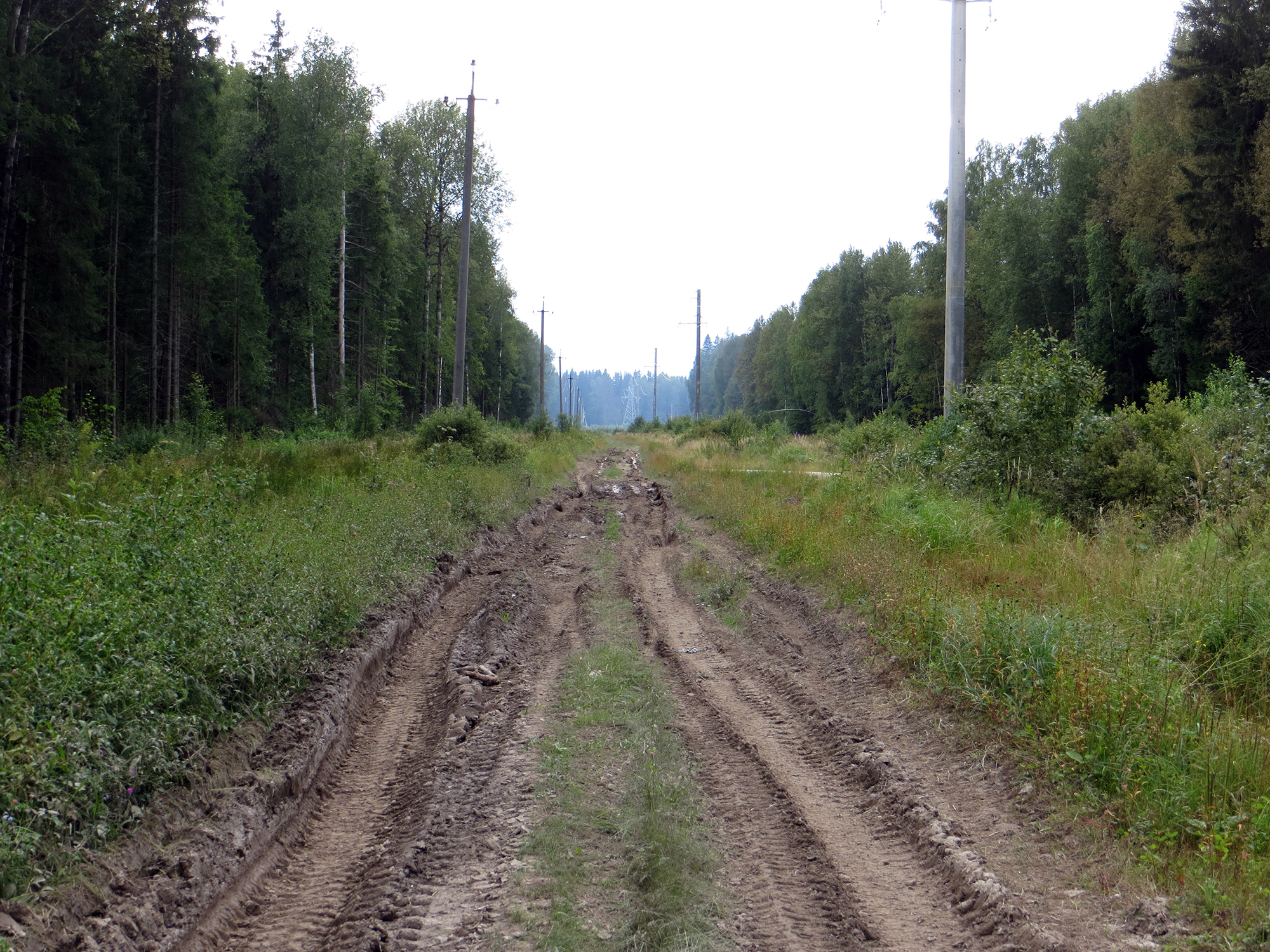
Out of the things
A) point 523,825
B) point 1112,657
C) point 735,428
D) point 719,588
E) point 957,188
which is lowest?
point 523,825

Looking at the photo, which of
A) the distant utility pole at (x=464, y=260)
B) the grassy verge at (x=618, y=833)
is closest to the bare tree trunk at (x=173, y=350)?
the distant utility pole at (x=464, y=260)

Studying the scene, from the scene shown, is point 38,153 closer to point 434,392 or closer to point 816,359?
point 434,392

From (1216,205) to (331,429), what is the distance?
31.8 metres

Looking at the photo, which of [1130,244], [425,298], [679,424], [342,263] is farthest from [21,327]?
[679,424]

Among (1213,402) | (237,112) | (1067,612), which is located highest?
(237,112)

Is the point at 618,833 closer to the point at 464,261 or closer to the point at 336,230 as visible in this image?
the point at 464,261

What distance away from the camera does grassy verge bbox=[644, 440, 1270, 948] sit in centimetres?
369

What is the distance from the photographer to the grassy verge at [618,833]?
3.31 meters

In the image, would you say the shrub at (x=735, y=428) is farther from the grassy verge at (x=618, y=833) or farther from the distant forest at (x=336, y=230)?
the grassy verge at (x=618, y=833)

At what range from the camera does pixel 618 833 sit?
13.4ft

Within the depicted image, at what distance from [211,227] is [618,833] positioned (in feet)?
94.9

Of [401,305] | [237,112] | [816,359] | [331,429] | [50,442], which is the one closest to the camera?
[50,442]

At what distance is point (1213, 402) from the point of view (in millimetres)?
12609

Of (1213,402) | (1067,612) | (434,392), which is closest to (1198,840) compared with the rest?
(1067,612)
